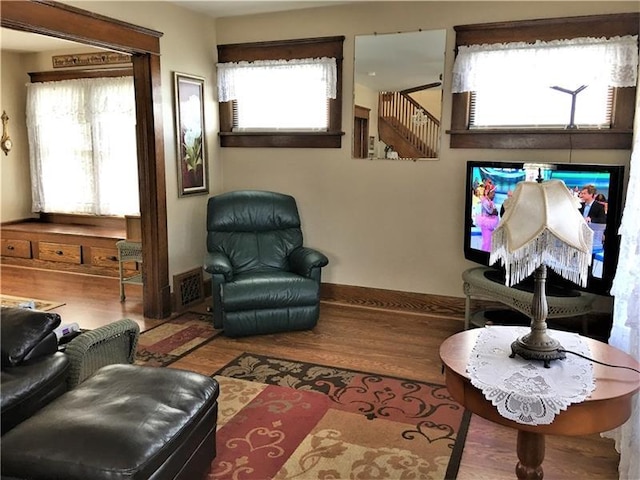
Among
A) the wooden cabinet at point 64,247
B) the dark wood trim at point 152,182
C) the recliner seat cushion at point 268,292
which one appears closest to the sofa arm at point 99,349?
the recliner seat cushion at point 268,292

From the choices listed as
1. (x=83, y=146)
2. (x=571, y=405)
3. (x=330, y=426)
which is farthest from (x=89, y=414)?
(x=83, y=146)

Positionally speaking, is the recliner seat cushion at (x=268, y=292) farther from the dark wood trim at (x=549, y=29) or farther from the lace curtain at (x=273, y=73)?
the dark wood trim at (x=549, y=29)

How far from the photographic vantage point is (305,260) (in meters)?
4.23

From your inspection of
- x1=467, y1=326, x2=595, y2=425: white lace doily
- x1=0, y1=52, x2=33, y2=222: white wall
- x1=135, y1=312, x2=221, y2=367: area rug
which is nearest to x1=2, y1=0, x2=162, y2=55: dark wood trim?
x1=135, y1=312, x2=221, y2=367: area rug

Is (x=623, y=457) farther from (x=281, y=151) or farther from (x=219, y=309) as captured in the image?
(x=281, y=151)

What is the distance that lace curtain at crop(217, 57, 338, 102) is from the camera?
465cm

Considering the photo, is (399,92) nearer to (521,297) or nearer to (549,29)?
(549,29)

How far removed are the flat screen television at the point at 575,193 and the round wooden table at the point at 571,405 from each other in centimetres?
153

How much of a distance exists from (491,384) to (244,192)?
335 centimetres

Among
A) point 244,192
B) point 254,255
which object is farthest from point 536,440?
point 244,192

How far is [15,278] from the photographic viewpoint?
229 inches

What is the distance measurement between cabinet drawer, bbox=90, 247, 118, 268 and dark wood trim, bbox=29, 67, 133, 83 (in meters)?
1.97

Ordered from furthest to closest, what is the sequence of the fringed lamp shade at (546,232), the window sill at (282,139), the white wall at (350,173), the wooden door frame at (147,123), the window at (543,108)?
1. the window sill at (282,139)
2. the white wall at (350,173)
3. the window at (543,108)
4. the wooden door frame at (147,123)
5. the fringed lamp shade at (546,232)

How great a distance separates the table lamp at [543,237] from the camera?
5.48 feet
